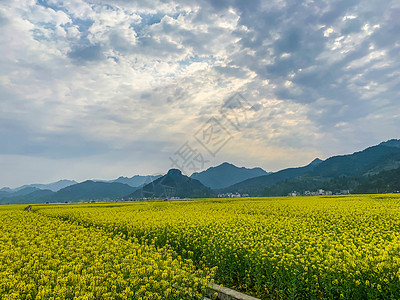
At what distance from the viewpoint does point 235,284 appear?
9.06 metres

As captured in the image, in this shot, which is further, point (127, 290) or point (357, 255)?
point (357, 255)

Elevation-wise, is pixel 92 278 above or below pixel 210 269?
above

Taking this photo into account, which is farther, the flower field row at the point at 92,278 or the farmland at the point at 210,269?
the farmland at the point at 210,269

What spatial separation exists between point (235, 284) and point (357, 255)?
153 inches

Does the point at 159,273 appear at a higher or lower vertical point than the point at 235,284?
higher

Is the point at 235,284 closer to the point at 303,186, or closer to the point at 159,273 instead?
the point at 159,273

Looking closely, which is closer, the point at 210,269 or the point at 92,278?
the point at 92,278

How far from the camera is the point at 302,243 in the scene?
9203 millimetres

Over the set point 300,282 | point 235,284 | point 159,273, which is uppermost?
point 159,273

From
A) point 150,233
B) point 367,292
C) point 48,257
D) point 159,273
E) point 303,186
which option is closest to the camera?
point 367,292

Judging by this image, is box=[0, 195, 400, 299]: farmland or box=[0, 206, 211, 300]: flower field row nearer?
box=[0, 206, 211, 300]: flower field row

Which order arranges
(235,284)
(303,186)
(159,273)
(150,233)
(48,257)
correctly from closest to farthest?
(159,273)
(48,257)
(235,284)
(150,233)
(303,186)

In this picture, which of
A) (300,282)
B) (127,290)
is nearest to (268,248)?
(300,282)

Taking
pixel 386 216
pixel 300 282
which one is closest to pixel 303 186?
pixel 386 216
